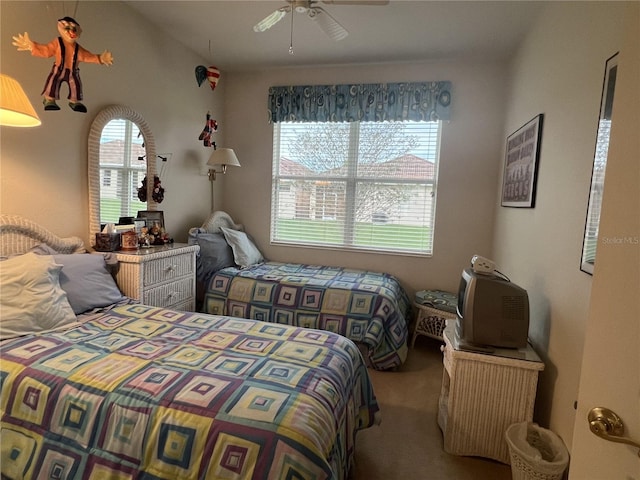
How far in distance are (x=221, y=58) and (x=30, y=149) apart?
6.93ft

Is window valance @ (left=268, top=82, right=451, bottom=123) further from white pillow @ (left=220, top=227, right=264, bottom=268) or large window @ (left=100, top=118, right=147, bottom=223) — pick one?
large window @ (left=100, top=118, right=147, bottom=223)

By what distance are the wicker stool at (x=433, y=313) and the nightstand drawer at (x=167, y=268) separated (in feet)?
6.72

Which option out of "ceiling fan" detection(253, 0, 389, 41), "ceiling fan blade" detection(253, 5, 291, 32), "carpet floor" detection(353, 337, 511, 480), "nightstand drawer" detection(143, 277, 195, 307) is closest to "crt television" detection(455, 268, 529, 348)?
"carpet floor" detection(353, 337, 511, 480)

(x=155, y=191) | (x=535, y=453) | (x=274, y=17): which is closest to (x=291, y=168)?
(x=155, y=191)

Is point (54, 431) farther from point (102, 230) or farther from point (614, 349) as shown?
point (614, 349)

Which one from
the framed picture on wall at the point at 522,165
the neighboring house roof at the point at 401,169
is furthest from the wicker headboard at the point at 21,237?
the framed picture on wall at the point at 522,165

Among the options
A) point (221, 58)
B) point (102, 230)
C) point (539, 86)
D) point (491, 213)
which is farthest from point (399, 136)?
point (102, 230)

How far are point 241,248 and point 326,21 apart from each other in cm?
223

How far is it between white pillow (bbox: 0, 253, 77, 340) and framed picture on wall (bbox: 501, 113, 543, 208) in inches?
110

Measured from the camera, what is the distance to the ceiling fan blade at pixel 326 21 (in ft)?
6.79

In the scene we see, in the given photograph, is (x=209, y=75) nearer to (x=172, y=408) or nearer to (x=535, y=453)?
(x=172, y=408)

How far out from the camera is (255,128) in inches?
158

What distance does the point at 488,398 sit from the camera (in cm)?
192

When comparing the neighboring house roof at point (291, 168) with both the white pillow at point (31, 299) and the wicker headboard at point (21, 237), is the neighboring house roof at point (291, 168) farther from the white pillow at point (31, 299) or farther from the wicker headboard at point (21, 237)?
the white pillow at point (31, 299)
